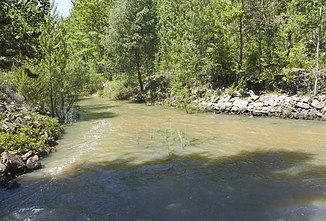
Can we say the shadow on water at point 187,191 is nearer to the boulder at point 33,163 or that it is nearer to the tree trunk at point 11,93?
the boulder at point 33,163

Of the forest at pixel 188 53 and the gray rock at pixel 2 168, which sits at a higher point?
the forest at pixel 188 53

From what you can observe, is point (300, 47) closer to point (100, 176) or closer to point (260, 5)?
point (260, 5)

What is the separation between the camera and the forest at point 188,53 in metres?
16.6

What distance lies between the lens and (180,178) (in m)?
7.94

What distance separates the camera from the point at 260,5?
837 inches

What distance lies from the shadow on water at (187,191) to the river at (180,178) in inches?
0.8

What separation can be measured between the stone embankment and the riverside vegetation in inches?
2.2

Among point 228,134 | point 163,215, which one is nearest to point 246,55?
point 228,134

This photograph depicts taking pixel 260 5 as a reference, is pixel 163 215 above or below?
below

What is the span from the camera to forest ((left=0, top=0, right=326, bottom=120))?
54.4 ft

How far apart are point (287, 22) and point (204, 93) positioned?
774 centimetres

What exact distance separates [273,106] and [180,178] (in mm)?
11278

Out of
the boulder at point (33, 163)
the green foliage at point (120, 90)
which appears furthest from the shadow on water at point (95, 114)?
the boulder at point (33, 163)

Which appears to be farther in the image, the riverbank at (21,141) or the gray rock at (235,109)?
the gray rock at (235,109)
